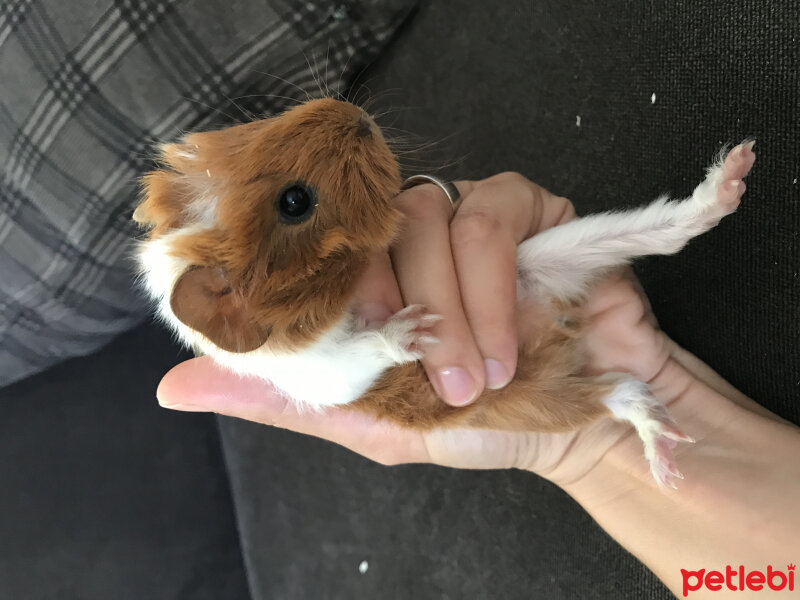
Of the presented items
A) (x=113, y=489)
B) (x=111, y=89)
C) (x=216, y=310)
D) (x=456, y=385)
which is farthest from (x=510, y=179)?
(x=113, y=489)

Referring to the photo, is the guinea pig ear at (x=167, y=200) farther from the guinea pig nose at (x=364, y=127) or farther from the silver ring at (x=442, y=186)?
the silver ring at (x=442, y=186)

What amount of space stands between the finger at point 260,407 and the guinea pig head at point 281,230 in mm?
256

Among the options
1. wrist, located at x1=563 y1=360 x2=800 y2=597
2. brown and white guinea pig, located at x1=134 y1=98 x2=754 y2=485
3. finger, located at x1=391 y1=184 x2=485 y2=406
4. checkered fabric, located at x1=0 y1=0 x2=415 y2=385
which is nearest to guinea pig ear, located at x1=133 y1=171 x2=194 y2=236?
brown and white guinea pig, located at x1=134 y1=98 x2=754 y2=485

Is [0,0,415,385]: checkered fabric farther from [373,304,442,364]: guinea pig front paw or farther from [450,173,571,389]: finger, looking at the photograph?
[373,304,442,364]: guinea pig front paw

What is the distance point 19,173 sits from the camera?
5.93 ft

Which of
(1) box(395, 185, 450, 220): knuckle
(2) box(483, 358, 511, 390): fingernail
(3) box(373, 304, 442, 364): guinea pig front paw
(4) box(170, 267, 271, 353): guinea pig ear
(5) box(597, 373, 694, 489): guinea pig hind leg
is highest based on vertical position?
(4) box(170, 267, 271, 353): guinea pig ear

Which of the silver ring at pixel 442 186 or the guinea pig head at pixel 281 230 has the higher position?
the guinea pig head at pixel 281 230

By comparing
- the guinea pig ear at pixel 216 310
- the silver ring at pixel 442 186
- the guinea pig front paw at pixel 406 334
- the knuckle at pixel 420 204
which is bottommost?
the guinea pig front paw at pixel 406 334

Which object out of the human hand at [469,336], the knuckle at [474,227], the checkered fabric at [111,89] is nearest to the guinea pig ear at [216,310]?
the human hand at [469,336]

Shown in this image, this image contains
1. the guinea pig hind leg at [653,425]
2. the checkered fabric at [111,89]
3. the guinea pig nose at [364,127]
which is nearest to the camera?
the guinea pig nose at [364,127]

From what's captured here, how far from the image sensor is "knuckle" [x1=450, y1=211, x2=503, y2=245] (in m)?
1.23

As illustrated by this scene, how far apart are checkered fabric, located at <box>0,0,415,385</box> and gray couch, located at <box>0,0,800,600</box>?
412mm

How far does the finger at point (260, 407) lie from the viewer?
129 cm

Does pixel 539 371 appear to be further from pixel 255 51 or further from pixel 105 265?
pixel 105 265
